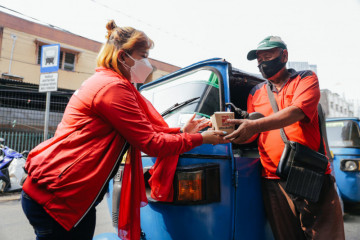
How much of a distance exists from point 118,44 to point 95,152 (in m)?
0.68

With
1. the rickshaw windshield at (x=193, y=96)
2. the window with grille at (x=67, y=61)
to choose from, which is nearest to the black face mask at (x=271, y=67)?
the rickshaw windshield at (x=193, y=96)

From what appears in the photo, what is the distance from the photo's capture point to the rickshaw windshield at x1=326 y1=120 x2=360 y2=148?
4.88 metres

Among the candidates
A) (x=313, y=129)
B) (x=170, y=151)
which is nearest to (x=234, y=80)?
(x=313, y=129)

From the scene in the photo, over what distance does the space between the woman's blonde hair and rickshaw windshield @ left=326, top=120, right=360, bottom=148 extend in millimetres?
4793

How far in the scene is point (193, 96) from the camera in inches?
90.0

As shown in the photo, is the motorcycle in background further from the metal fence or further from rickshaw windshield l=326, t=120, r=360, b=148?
rickshaw windshield l=326, t=120, r=360, b=148

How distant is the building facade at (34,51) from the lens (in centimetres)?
1469

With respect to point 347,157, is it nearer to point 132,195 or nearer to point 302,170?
point 302,170

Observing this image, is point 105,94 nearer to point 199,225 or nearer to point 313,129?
point 199,225

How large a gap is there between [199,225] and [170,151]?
2.13 ft

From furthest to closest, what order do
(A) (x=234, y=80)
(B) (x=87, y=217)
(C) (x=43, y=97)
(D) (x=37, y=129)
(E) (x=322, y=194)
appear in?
(C) (x=43, y=97), (D) (x=37, y=129), (A) (x=234, y=80), (E) (x=322, y=194), (B) (x=87, y=217)

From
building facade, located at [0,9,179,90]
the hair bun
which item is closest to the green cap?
the hair bun

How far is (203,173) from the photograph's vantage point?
1771 mm

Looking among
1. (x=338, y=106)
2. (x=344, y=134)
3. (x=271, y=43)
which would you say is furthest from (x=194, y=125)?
(x=338, y=106)
